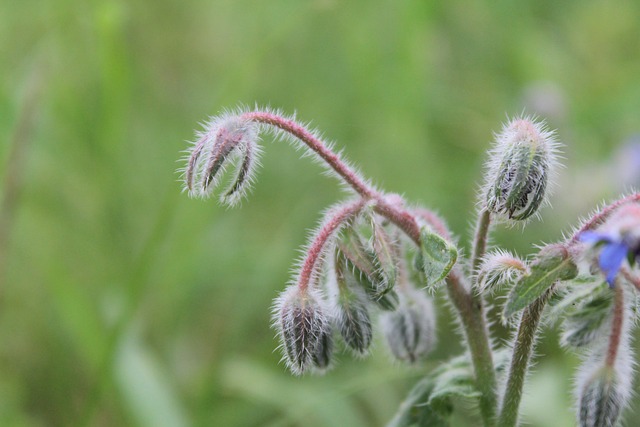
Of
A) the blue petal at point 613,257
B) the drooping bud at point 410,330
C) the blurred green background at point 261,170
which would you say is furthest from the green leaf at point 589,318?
the blurred green background at point 261,170

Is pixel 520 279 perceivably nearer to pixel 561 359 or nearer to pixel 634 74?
pixel 561 359

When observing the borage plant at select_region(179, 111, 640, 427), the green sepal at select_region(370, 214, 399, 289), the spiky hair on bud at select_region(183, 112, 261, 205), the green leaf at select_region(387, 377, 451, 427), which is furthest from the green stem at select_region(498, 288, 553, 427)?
the spiky hair on bud at select_region(183, 112, 261, 205)

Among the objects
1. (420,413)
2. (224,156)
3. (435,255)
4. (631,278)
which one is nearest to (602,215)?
(631,278)

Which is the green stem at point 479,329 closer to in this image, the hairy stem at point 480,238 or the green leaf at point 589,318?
the hairy stem at point 480,238

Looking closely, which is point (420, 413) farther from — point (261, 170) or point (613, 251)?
point (261, 170)

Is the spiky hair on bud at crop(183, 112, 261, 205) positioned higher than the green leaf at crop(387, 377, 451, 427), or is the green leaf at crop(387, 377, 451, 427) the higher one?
the spiky hair on bud at crop(183, 112, 261, 205)

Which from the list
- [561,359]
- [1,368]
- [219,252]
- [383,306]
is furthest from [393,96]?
[383,306]

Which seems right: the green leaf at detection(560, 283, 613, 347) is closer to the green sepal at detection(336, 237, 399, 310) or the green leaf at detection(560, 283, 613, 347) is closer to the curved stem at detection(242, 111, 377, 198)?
the green sepal at detection(336, 237, 399, 310)
